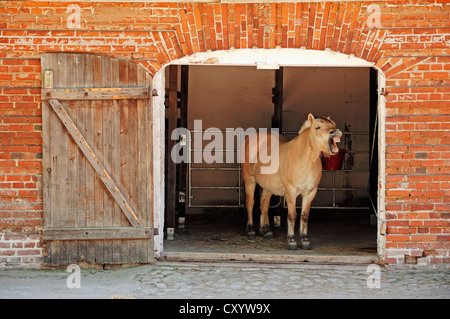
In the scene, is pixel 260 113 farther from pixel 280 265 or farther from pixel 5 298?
pixel 5 298

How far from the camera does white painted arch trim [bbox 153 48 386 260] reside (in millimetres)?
7617

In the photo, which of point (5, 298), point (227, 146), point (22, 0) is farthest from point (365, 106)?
point (5, 298)

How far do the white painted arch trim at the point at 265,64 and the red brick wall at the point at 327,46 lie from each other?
0.10m

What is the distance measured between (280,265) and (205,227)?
2.79 m

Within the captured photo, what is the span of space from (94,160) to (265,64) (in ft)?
8.00

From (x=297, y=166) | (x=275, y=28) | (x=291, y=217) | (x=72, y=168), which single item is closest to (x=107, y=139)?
(x=72, y=168)

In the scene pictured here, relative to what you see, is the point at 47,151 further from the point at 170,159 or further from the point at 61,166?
the point at 170,159

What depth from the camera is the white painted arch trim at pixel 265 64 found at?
300 inches

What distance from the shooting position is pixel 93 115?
762 centimetres

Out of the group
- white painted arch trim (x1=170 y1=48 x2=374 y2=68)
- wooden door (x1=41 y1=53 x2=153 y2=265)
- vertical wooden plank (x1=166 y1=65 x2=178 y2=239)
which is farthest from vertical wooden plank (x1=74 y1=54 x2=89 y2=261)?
vertical wooden plank (x1=166 y1=65 x2=178 y2=239)

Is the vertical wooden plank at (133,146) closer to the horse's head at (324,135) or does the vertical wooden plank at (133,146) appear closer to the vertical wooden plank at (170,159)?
the vertical wooden plank at (170,159)

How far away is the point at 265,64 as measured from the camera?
25.7 feet

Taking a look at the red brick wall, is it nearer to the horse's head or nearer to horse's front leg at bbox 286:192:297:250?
the horse's head

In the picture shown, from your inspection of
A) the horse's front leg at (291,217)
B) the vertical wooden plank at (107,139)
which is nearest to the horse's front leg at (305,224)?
the horse's front leg at (291,217)
